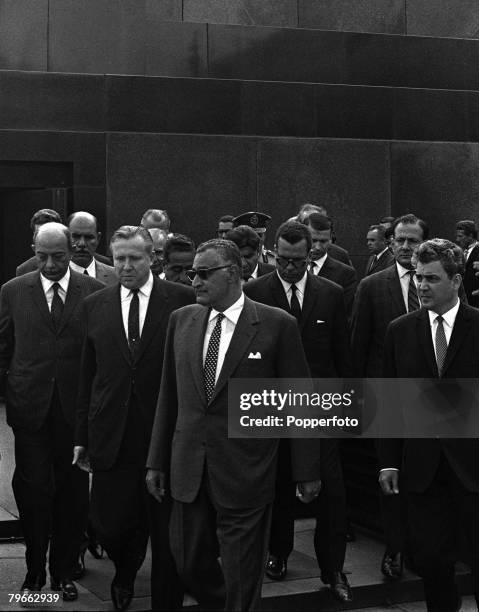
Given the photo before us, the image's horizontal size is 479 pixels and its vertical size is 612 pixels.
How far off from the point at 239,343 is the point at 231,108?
351 inches

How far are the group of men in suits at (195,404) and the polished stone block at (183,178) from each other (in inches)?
222

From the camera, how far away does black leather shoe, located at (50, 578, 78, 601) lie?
7.65 metres

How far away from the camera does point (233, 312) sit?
6602 mm

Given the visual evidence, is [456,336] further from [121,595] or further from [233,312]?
[121,595]

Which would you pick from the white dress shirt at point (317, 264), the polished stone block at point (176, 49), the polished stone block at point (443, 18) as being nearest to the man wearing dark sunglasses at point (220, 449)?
the white dress shirt at point (317, 264)

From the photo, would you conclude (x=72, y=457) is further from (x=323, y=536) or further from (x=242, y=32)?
(x=242, y=32)

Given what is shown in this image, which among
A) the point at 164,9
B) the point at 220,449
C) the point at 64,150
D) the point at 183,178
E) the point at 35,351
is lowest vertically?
the point at 220,449

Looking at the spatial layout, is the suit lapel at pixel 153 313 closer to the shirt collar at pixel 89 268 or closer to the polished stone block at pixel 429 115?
the shirt collar at pixel 89 268

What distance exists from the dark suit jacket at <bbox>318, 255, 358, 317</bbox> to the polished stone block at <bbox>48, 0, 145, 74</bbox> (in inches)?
230

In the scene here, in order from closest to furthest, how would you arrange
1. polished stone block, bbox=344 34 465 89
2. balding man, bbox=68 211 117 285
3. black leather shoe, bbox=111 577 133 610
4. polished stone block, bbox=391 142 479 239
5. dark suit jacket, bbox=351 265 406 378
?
black leather shoe, bbox=111 577 133 610 → dark suit jacket, bbox=351 265 406 378 → balding man, bbox=68 211 117 285 → polished stone block, bbox=344 34 465 89 → polished stone block, bbox=391 142 479 239

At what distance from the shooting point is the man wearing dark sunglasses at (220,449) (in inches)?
250

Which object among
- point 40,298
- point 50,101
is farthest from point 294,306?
point 50,101

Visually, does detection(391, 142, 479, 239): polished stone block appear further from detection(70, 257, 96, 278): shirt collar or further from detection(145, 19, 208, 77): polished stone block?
detection(70, 257, 96, 278): shirt collar

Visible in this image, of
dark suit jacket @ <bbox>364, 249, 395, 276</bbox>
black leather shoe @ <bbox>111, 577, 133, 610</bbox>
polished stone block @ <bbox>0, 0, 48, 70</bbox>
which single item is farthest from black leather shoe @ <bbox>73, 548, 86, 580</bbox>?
polished stone block @ <bbox>0, 0, 48, 70</bbox>
